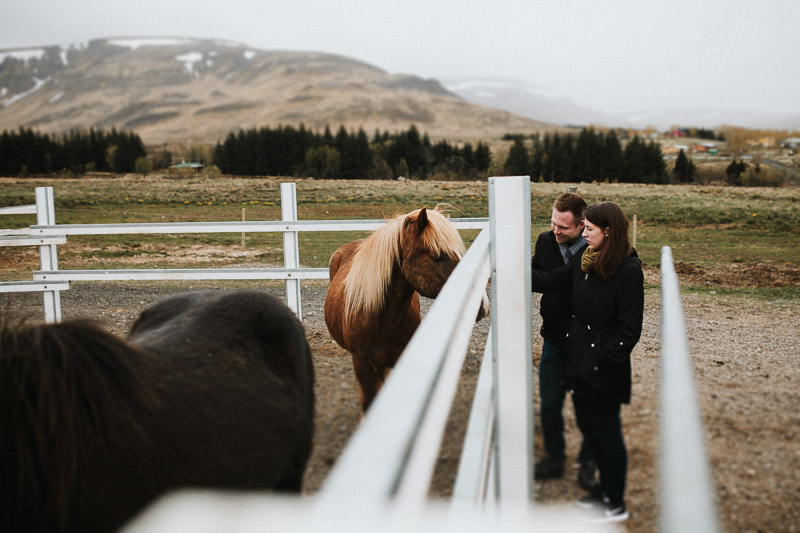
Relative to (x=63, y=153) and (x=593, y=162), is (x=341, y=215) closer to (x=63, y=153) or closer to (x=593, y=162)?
(x=593, y=162)

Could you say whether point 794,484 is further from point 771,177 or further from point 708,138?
point 708,138

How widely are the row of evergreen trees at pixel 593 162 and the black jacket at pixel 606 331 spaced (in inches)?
1078

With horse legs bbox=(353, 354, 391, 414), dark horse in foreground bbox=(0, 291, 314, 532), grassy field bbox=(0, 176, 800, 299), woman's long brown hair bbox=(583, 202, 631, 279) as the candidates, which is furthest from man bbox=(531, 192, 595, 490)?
grassy field bbox=(0, 176, 800, 299)

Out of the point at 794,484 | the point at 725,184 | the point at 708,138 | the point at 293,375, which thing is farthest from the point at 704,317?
the point at 708,138

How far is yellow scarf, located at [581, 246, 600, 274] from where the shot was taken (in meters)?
2.67

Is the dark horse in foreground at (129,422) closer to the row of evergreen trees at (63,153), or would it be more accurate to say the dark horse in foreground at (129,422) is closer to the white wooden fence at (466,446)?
the white wooden fence at (466,446)

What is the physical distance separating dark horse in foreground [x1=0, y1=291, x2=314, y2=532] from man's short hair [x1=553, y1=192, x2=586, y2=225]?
1.86 metres

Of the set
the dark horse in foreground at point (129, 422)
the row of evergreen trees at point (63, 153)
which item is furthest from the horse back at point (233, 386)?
the row of evergreen trees at point (63, 153)

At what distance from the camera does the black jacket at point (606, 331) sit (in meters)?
2.37

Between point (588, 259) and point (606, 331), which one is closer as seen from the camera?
point (606, 331)

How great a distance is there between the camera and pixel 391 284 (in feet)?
11.4

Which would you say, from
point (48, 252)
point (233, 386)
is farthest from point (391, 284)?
point (48, 252)

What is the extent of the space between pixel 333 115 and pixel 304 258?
492 feet

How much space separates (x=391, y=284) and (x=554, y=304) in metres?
1.02
